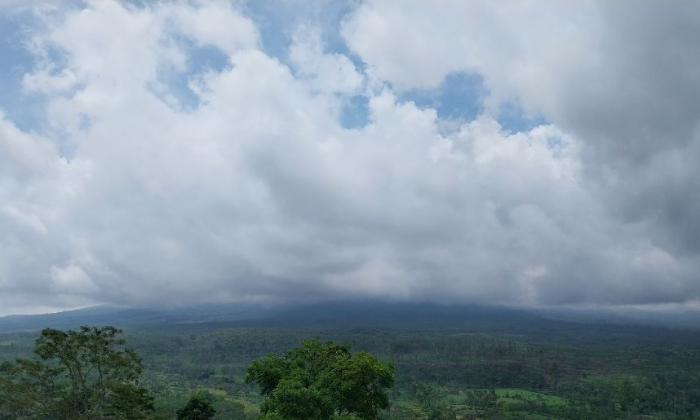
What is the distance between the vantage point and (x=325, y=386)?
86.7 feet

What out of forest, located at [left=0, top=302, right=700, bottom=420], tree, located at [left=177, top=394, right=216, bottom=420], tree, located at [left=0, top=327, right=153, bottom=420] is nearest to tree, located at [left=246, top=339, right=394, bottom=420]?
tree, located at [left=177, top=394, right=216, bottom=420]

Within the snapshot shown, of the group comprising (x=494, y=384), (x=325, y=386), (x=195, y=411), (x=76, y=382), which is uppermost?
(x=76, y=382)

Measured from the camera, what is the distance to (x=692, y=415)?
101062mm

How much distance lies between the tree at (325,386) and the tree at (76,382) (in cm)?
744

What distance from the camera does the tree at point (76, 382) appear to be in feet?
81.2

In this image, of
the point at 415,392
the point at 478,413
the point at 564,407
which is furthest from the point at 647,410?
the point at 415,392

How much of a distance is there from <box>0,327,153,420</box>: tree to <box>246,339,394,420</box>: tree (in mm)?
7435

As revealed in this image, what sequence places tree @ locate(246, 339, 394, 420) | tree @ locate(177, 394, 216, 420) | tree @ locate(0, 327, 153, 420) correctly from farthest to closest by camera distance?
tree @ locate(177, 394, 216, 420) < tree @ locate(0, 327, 153, 420) < tree @ locate(246, 339, 394, 420)

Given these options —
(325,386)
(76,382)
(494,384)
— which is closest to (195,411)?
(76,382)

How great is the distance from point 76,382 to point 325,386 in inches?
568

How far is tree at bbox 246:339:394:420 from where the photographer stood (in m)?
23.9

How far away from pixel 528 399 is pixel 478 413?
25.9 meters

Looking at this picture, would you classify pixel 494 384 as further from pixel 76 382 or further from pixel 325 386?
pixel 76 382

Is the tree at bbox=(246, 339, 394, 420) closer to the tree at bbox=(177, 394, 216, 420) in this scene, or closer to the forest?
the tree at bbox=(177, 394, 216, 420)
